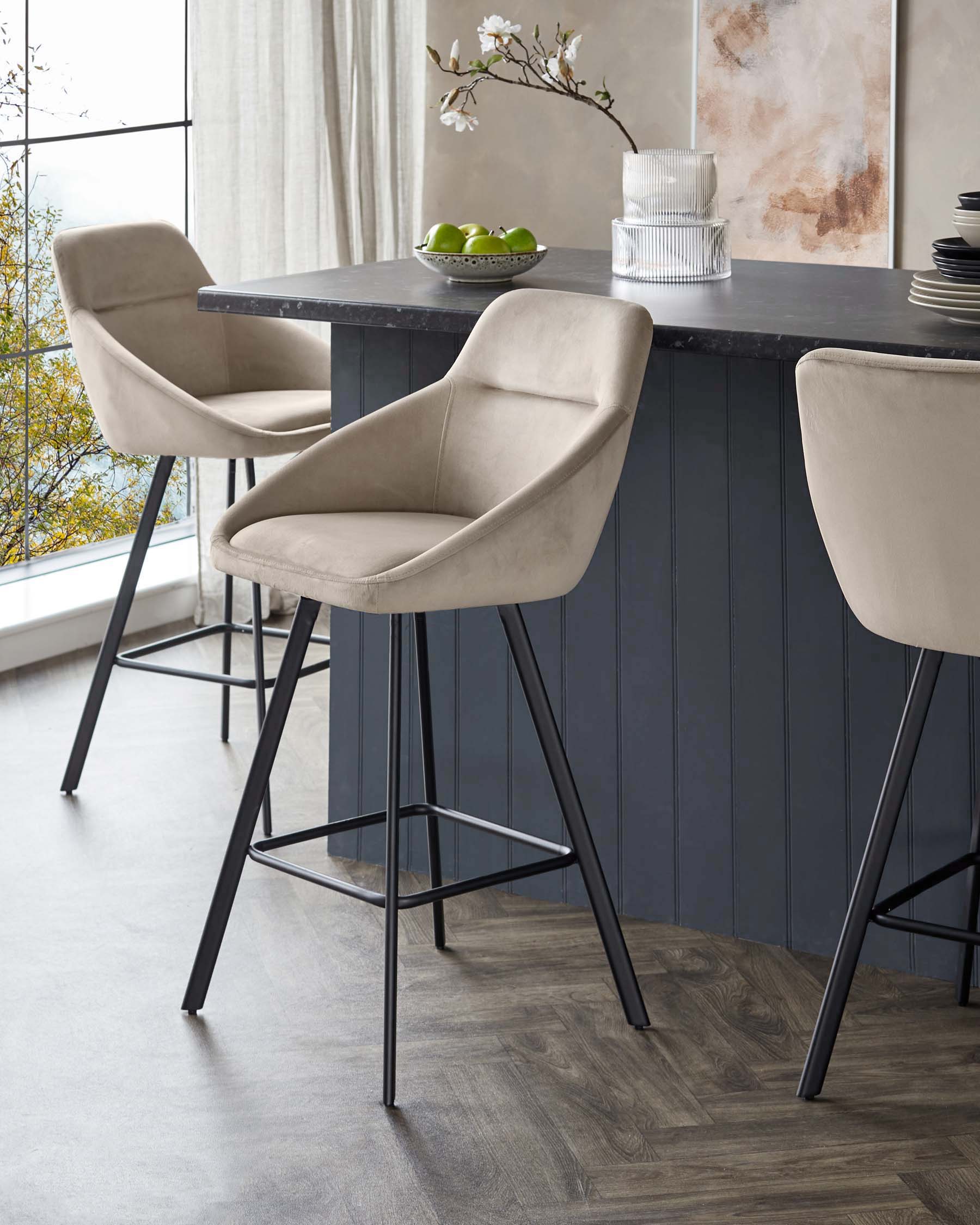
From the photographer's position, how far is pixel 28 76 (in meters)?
4.59

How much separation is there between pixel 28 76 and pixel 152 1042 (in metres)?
3.04

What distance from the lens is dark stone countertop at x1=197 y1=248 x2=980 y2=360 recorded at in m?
2.45

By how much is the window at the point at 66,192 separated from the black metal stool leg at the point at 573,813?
8.67 ft

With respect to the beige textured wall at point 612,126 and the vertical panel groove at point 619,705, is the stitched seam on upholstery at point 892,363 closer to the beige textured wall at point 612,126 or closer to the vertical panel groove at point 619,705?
the vertical panel groove at point 619,705

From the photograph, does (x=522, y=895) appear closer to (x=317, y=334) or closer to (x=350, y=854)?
(x=350, y=854)

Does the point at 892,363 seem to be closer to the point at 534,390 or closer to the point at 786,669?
the point at 534,390

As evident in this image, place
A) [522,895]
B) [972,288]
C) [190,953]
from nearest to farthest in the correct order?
[972,288] < [190,953] < [522,895]

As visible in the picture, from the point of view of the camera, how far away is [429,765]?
2.85 meters

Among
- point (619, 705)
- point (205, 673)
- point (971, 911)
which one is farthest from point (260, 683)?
point (971, 911)

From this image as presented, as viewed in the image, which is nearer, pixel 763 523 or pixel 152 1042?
pixel 152 1042

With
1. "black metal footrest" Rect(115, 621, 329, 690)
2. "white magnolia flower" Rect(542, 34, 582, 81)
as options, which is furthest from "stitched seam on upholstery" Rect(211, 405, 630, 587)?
Answer: "black metal footrest" Rect(115, 621, 329, 690)

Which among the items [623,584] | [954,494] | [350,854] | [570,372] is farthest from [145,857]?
[954,494]

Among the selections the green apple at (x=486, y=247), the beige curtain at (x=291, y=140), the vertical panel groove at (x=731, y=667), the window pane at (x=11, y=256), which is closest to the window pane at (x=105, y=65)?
the window pane at (x=11, y=256)

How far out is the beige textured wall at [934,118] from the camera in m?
4.52
